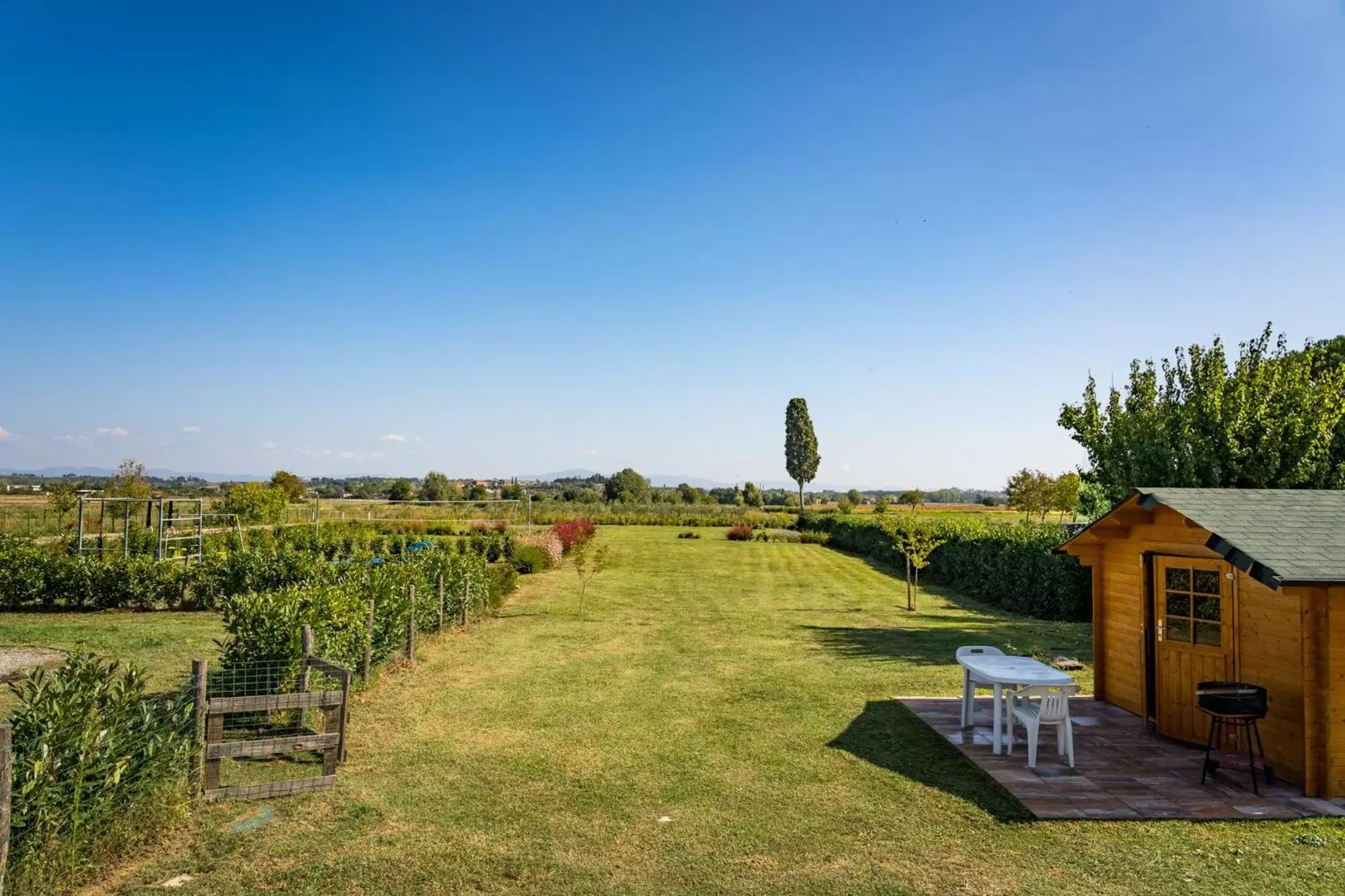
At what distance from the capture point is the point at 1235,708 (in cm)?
670

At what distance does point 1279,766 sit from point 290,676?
10179 mm

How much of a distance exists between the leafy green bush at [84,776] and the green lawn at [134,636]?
18.4 feet

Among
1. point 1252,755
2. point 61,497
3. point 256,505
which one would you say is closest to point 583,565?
point 1252,755

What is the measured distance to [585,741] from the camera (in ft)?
27.6

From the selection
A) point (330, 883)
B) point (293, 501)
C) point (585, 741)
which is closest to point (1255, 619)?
point (585, 741)

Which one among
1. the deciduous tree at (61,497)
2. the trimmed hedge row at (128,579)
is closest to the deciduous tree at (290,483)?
the deciduous tree at (61,497)

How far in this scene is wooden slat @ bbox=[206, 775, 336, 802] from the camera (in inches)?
255

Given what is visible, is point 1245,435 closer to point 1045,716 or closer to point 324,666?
point 1045,716

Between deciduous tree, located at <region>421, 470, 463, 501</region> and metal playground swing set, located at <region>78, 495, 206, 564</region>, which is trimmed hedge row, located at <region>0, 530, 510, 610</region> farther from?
deciduous tree, located at <region>421, 470, 463, 501</region>

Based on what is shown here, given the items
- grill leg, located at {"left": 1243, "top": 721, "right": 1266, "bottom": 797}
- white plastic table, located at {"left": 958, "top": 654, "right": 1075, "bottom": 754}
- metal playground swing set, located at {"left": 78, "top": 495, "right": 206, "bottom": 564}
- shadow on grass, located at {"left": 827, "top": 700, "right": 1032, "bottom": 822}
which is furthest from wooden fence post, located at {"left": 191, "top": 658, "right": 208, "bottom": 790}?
metal playground swing set, located at {"left": 78, "top": 495, "right": 206, "bottom": 564}

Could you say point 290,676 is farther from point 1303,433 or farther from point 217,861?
point 1303,433

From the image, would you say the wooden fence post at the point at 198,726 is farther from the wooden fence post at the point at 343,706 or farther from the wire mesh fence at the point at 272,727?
the wooden fence post at the point at 343,706

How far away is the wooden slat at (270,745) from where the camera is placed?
6.41 m

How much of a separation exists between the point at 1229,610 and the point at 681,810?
19.7 feet
